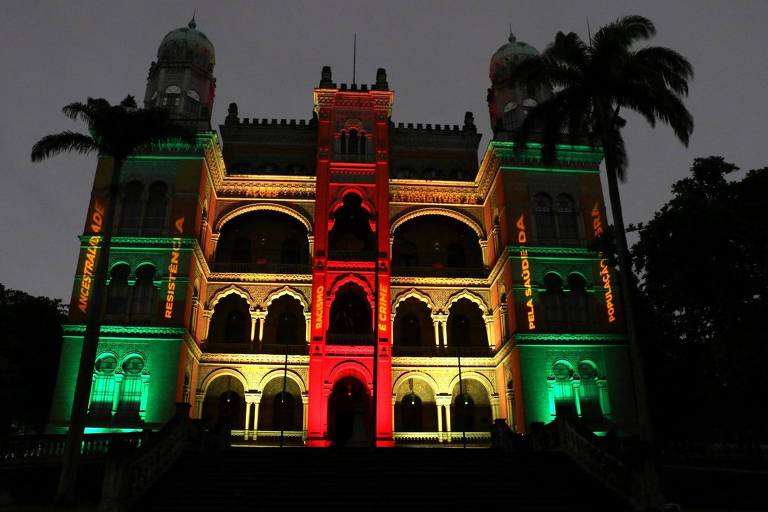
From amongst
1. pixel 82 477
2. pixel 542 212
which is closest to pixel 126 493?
pixel 82 477

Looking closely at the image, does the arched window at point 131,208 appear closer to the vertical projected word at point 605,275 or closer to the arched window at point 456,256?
the arched window at point 456,256

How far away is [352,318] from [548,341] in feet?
35.2

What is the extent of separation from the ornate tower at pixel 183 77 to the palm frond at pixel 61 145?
13628mm

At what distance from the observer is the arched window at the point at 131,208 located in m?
32.0

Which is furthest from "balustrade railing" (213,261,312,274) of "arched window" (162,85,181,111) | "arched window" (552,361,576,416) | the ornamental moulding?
"arched window" (552,361,576,416)

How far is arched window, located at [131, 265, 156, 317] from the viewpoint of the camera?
30516 mm

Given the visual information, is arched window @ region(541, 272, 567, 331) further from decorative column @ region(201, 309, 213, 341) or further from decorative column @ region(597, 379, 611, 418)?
decorative column @ region(201, 309, 213, 341)

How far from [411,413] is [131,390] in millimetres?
14114

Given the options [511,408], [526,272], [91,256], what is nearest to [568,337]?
[526,272]

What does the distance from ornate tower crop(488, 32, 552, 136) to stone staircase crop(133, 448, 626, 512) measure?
21.1m

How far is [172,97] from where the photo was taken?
1431 inches

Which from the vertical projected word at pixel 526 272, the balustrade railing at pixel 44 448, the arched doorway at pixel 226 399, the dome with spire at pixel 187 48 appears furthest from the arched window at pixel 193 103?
the balustrade railing at pixel 44 448

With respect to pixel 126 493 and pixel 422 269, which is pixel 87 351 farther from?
pixel 422 269

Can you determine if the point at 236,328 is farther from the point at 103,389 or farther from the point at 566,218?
the point at 566,218
